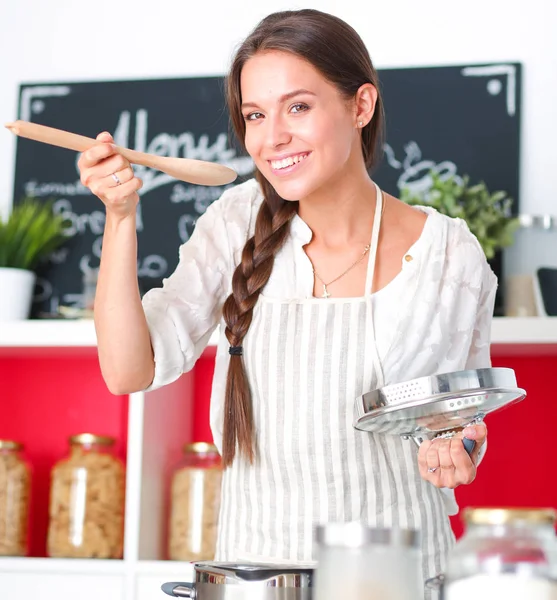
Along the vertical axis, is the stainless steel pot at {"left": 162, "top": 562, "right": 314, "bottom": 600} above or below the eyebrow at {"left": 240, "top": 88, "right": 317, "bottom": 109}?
below

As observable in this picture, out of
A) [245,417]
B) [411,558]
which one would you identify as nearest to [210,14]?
[245,417]

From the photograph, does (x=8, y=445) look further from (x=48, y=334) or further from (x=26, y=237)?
(x=26, y=237)

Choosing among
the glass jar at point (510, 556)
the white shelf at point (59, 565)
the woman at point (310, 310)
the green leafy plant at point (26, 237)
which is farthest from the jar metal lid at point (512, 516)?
the green leafy plant at point (26, 237)

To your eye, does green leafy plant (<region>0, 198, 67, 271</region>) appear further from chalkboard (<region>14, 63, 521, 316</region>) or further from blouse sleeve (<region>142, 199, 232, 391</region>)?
blouse sleeve (<region>142, 199, 232, 391</region>)

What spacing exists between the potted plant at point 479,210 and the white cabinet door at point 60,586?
108 centimetres

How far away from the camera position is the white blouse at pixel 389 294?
1.43 metres

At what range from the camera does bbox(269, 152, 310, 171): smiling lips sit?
4.43 feet

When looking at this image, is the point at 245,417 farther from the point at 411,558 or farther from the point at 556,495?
the point at 556,495

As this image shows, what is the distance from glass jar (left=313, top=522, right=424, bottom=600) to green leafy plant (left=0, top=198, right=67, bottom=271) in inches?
73.8

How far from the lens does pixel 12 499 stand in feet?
7.55

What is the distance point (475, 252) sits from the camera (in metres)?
1.53

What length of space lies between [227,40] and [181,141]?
0.29 metres

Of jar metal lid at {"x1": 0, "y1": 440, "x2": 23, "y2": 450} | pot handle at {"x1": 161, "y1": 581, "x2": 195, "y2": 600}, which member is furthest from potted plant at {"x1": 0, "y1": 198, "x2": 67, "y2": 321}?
pot handle at {"x1": 161, "y1": 581, "x2": 195, "y2": 600}

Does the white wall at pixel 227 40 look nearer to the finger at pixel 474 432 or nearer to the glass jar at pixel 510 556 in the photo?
the finger at pixel 474 432
